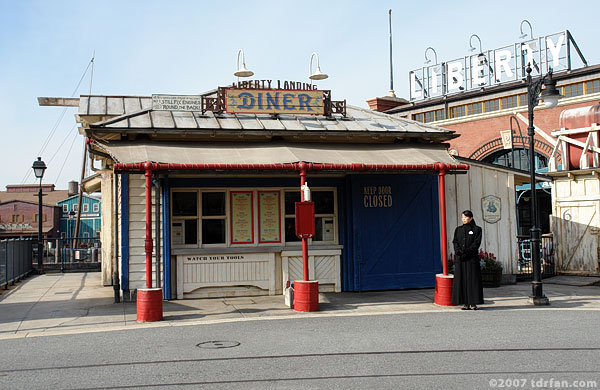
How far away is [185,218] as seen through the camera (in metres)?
13.2

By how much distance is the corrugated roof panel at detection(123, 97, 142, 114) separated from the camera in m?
16.0

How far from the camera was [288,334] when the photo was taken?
8875 millimetres

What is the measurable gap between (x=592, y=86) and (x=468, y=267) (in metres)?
21.5

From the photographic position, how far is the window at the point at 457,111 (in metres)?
34.3

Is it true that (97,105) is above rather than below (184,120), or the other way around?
above

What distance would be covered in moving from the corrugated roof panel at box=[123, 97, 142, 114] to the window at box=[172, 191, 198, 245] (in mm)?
3927

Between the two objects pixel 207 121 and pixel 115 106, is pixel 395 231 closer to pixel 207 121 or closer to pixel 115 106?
pixel 207 121

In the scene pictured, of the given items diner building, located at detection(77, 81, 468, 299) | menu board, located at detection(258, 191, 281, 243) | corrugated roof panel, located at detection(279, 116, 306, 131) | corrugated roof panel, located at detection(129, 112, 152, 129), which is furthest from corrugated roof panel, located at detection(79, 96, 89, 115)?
menu board, located at detection(258, 191, 281, 243)

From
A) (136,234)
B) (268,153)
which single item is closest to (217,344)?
(268,153)

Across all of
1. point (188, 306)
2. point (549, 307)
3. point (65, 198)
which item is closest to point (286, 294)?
point (188, 306)

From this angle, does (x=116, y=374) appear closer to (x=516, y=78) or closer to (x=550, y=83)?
(x=550, y=83)

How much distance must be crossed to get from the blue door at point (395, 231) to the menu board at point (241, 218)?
2.39 meters

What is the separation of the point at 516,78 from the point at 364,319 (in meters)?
25.8

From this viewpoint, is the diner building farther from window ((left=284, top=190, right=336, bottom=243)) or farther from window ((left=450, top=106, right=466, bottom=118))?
window ((left=450, top=106, right=466, bottom=118))
